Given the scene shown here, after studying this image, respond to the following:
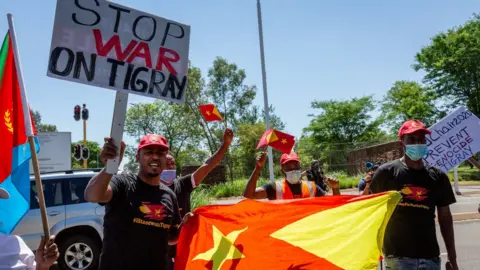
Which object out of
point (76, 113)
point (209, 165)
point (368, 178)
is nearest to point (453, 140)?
point (368, 178)

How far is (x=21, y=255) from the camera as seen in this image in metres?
2.52

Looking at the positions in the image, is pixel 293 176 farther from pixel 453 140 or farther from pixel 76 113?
pixel 76 113

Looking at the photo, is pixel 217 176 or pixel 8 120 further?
pixel 217 176

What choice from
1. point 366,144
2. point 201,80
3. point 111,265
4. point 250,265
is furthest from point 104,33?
point 201,80

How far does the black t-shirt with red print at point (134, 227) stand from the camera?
316 centimetres

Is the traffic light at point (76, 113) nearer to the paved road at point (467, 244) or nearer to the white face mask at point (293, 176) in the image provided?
the paved road at point (467, 244)

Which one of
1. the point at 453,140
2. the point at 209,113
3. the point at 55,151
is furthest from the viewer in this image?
the point at 55,151

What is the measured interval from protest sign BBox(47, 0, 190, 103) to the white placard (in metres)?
17.2

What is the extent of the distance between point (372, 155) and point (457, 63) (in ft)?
41.4

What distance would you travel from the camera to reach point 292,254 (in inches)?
149

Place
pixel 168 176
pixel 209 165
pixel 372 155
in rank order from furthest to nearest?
pixel 372 155, pixel 168 176, pixel 209 165

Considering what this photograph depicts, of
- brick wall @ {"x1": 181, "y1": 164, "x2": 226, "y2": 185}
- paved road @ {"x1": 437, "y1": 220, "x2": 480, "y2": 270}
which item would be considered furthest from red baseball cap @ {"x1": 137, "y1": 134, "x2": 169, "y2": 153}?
brick wall @ {"x1": 181, "y1": 164, "x2": 226, "y2": 185}

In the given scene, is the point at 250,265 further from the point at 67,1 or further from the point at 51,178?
the point at 51,178

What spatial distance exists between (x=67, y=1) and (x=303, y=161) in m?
31.2
